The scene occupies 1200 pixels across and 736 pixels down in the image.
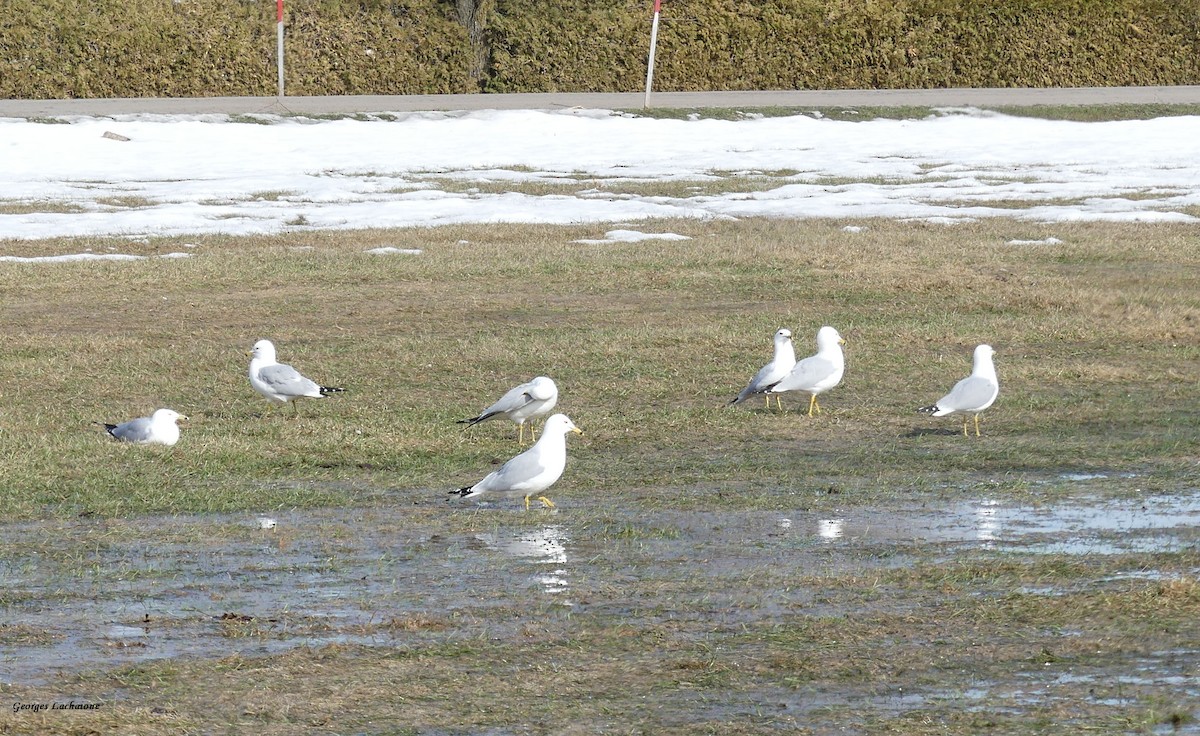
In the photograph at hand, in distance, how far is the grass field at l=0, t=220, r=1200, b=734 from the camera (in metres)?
6.59

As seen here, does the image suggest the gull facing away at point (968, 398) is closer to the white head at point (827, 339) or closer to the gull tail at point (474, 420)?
the white head at point (827, 339)

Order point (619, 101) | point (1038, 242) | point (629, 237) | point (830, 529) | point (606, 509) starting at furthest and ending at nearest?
point (619, 101), point (629, 237), point (1038, 242), point (606, 509), point (830, 529)

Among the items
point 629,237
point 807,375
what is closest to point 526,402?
point 807,375

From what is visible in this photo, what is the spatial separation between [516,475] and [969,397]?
12.6 ft

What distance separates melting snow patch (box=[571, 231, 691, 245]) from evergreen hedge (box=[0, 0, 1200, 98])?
23720mm

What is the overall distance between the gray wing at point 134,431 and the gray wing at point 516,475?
298 cm

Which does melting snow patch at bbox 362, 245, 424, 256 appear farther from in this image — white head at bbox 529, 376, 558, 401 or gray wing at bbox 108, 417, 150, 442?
white head at bbox 529, 376, 558, 401

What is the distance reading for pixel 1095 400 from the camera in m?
13.4

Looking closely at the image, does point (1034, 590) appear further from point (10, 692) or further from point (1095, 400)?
point (1095, 400)

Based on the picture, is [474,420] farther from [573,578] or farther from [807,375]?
[573,578]

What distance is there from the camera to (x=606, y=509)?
9914 millimetres

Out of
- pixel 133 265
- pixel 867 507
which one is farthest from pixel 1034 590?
pixel 133 265

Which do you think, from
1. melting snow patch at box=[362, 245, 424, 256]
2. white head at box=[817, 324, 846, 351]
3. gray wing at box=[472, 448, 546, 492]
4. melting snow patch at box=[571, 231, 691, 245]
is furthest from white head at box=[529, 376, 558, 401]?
melting snow patch at box=[571, 231, 691, 245]

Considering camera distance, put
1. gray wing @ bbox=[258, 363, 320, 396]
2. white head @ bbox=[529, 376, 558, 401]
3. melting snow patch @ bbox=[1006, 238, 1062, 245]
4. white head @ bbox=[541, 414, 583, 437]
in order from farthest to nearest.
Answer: melting snow patch @ bbox=[1006, 238, 1062, 245]
gray wing @ bbox=[258, 363, 320, 396]
white head @ bbox=[529, 376, 558, 401]
white head @ bbox=[541, 414, 583, 437]
